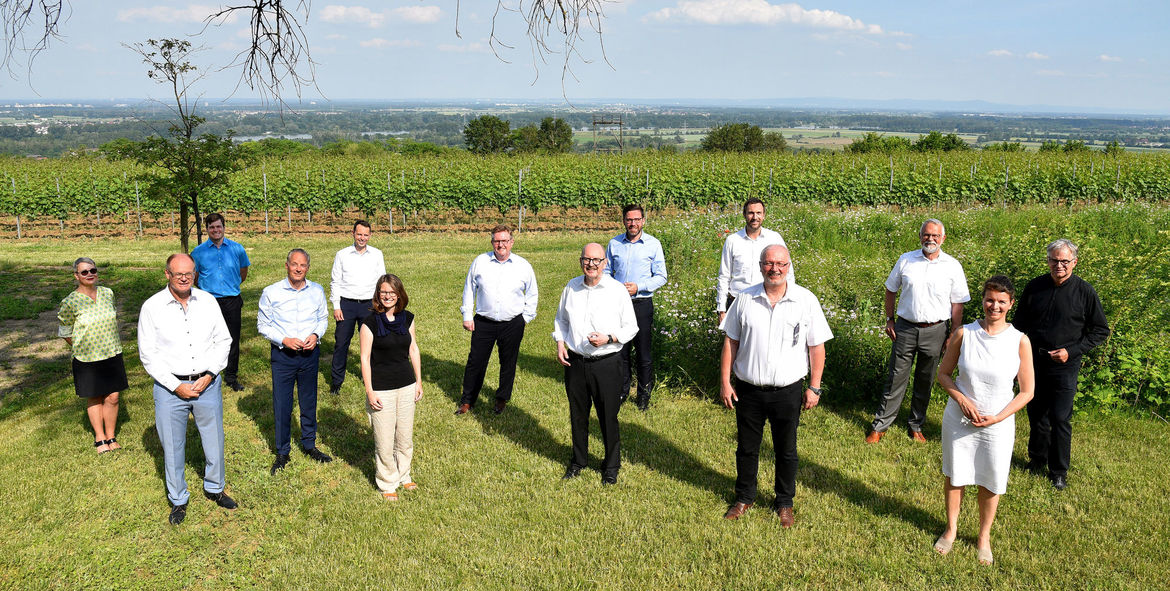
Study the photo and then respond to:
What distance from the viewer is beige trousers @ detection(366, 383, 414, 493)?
5.17 metres

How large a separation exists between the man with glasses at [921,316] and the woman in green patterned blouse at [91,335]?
619cm

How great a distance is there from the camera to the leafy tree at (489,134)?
259 feet

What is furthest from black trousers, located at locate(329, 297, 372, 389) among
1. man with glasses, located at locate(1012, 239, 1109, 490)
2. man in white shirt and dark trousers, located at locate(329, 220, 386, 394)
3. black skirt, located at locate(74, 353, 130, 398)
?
man with glasses, located at locate(1012, 239, 1109, 490)

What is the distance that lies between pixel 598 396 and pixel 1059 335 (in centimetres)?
323

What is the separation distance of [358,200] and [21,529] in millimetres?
20356

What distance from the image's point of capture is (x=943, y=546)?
4.49 metres

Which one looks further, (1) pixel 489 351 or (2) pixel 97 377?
(1) pixel 489 351

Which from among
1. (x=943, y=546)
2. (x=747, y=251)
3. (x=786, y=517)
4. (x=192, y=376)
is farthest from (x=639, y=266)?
(x=192, y=376)

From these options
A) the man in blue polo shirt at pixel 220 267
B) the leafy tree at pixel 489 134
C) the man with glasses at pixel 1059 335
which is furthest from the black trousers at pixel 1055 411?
the leafy tree at pixel 489 134

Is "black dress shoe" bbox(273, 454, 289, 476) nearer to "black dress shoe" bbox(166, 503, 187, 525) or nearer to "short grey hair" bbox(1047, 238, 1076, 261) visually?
"black dress shoe" bbox(166, 503, 187, 525)

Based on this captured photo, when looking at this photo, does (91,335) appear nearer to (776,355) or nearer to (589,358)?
(589,358)

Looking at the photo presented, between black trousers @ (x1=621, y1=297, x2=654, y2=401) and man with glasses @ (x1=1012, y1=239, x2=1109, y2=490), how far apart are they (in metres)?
3.02

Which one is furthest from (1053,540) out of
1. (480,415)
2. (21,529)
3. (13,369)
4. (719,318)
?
(13,369)

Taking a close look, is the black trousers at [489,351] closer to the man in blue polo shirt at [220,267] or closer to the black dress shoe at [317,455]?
the black dress shoe at [317,455]
